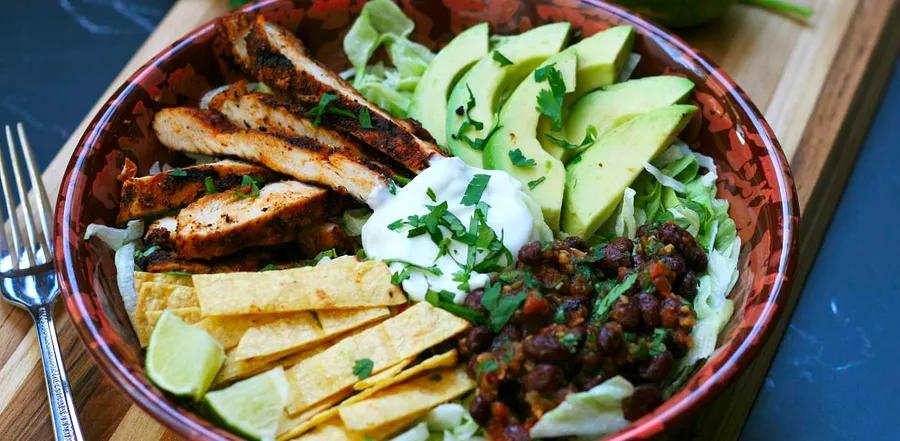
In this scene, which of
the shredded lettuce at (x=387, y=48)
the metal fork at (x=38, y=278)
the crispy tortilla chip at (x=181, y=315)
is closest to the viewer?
the crispy tortilla chip at (x=181, y=315)

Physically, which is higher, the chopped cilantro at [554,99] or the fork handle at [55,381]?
the chopped cilantro at [554,99]

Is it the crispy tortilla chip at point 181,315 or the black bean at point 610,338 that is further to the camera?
the crispy tortilla chip at point 181,315

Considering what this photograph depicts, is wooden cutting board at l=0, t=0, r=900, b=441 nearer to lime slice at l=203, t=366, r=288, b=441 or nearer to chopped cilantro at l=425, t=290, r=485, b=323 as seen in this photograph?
lime slice at l=203, t=366, r=288, b=441

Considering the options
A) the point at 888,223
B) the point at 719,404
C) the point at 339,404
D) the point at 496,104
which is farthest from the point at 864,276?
the point at 339,404

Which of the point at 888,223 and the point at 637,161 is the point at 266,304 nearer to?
→ the point at 637,161

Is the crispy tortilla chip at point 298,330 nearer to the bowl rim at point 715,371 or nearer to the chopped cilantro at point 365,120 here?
the bowl rim at point 715,371

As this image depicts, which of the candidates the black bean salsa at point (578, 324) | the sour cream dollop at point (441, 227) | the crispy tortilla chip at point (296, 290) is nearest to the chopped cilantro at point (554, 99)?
the sour cream dollop at point (441, 227)
